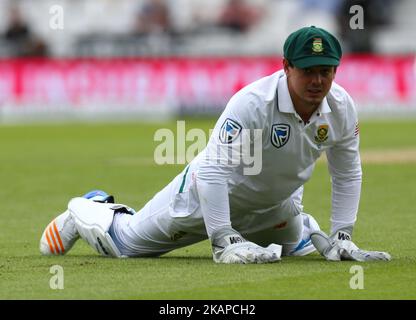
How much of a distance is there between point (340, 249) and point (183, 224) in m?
1.10

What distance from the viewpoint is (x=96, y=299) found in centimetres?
646

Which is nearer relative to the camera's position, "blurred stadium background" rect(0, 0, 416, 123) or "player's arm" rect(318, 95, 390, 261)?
"player's arm" rect(318, 95, 390, 261)

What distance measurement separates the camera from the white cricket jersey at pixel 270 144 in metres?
7.59

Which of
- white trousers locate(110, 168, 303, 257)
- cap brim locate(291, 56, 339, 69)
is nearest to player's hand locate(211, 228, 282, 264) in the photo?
white trousers locate(110, 168, 303, 257)

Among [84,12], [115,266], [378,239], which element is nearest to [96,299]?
[115,266]

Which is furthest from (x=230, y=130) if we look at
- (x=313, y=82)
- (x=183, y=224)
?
(x=183, y=224)

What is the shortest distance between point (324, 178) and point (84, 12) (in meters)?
21.5

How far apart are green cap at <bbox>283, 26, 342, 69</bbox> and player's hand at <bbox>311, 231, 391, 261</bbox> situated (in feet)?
4.53

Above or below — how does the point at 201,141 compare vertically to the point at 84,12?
below

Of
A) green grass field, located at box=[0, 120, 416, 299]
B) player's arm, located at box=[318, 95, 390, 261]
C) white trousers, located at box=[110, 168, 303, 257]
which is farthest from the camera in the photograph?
white trousers, located at box=[110, 168, 303, 257]

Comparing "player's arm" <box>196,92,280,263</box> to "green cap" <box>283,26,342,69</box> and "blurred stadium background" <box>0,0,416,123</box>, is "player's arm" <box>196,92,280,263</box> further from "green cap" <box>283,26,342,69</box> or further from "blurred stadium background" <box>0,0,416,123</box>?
"blurred stadium background" <box>0,0,416,123</box>

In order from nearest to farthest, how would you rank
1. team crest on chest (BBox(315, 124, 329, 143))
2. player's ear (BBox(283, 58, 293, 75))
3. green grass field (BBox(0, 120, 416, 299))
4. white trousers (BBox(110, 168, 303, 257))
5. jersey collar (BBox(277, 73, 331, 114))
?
green grass field (BBox(0, 120, 416, 299))
player's ear (BBox(283, 58, 293, 75))
jersey collar (BBox(277, 73, 331, 114))
team crest on chest (BBox(315, 124, 329, 143))
white trousers (BBox(110, 168, 303, 257))

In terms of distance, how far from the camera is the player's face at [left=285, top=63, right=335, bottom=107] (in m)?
7.38
